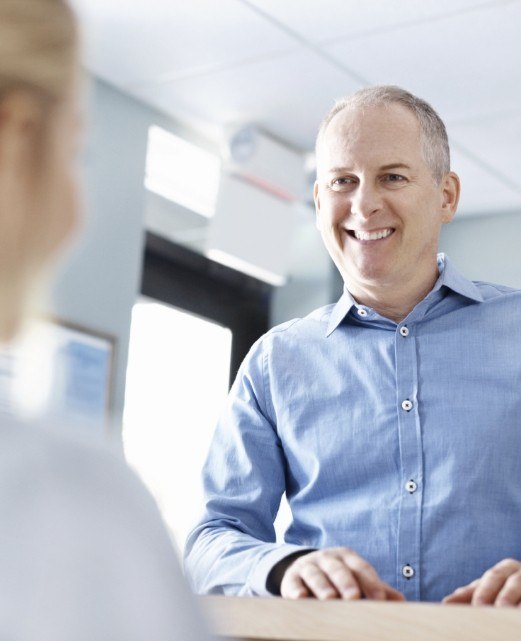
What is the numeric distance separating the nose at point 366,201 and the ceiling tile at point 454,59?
5.53 ft

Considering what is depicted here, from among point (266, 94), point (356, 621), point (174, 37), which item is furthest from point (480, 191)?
point (356, 621)

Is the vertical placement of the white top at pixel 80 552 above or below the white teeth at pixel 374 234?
below

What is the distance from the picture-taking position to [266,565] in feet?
4.41

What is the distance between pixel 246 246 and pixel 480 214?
1182 millimetres

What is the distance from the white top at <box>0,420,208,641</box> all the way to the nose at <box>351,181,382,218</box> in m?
1.32

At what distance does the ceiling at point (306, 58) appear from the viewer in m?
3.33

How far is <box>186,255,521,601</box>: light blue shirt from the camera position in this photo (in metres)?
1.53

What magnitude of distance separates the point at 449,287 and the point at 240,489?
439 millimetres

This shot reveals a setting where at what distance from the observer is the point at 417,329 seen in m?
1.73

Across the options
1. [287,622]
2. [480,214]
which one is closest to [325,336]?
[287,622]

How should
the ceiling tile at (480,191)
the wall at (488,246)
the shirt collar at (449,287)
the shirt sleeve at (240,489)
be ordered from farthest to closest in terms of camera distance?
1. the wall at (488,246)
2. the ceiling tile at (480,191)
3. the shirt collar at (449,287)
4. the shirt sleeve at (240,489)

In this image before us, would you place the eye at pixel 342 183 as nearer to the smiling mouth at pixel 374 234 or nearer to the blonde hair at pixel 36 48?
the smiling mouth at pixel 374 234

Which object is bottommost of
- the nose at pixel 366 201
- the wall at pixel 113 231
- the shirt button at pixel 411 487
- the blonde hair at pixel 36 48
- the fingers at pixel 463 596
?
the fingers at pixel 463 596

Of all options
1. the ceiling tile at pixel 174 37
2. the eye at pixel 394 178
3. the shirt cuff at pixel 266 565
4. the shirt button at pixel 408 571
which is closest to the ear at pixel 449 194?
the eye at pixel 394 178
